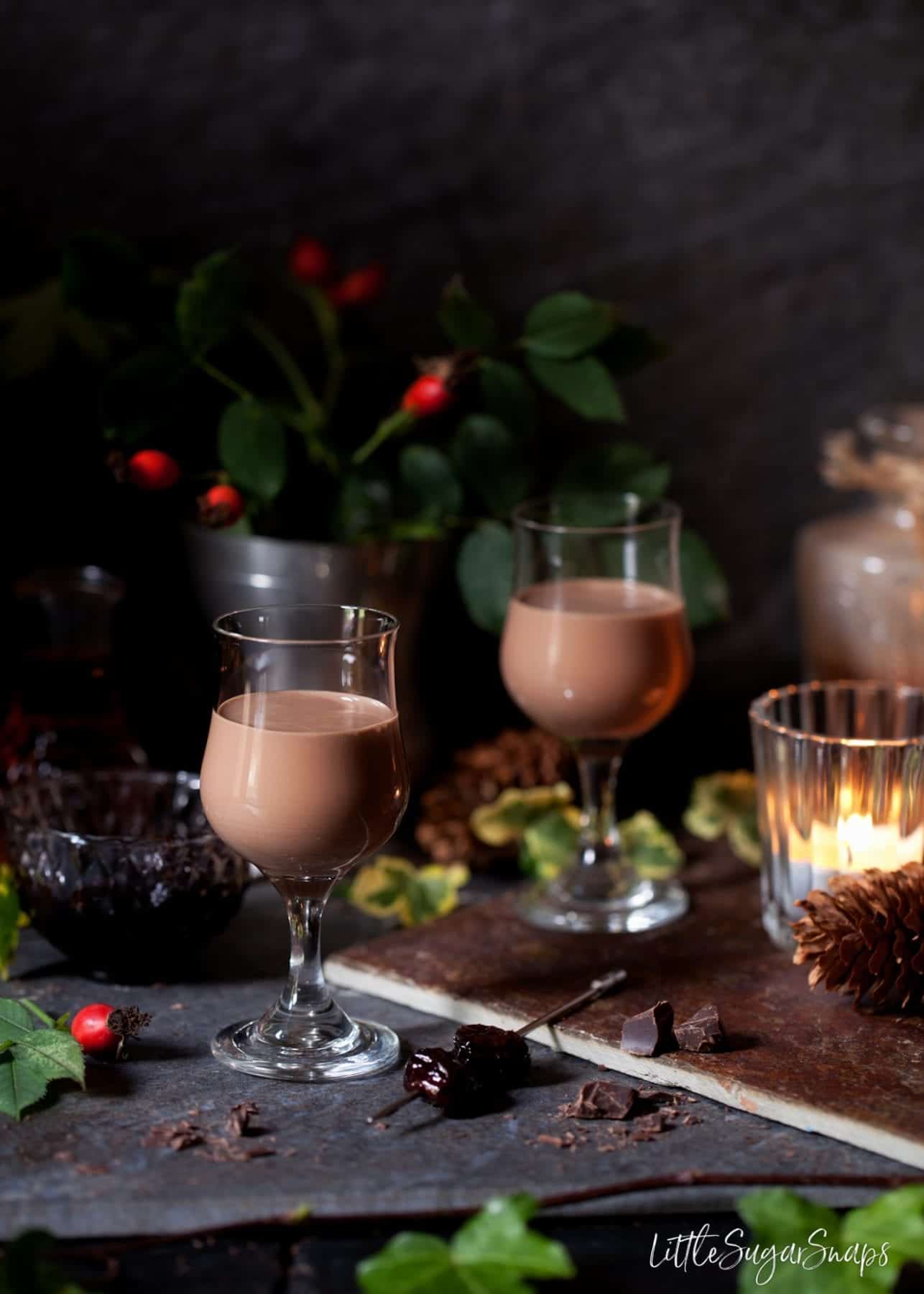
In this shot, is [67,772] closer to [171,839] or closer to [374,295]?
[171,839]

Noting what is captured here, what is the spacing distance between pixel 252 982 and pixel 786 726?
573 millimetres

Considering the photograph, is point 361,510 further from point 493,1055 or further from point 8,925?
point 493,1055

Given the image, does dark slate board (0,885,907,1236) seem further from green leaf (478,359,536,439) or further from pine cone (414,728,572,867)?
green leaf (478,359,536,439)

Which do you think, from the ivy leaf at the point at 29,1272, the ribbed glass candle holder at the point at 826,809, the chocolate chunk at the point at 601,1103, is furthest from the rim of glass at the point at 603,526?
the ivy leaf at the point at 29,1272

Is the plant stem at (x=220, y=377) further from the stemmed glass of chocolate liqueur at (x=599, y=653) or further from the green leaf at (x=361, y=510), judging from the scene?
the stemmed glass of chocolate liqueur at (x=599, y=653)

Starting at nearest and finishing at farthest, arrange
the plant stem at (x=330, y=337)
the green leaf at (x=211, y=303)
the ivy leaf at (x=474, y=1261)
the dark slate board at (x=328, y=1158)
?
the ivy leaf at (x=474, y=1261)
the dark slate board at (x=328, y=1158)
the green leaf at (x=211, y=303)
the plant stem at (x=330, y=337)

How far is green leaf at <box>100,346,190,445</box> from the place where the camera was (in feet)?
5.30

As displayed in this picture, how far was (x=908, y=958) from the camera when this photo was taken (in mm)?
1277

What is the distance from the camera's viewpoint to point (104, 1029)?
1.21 m

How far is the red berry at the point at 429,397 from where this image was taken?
159 centimetres

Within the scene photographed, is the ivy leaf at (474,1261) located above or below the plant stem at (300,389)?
below

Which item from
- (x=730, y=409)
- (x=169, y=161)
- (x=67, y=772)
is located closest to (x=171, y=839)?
(x=67, y=772)

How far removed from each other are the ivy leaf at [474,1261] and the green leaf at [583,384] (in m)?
0.95

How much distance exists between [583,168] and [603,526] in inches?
21.8
